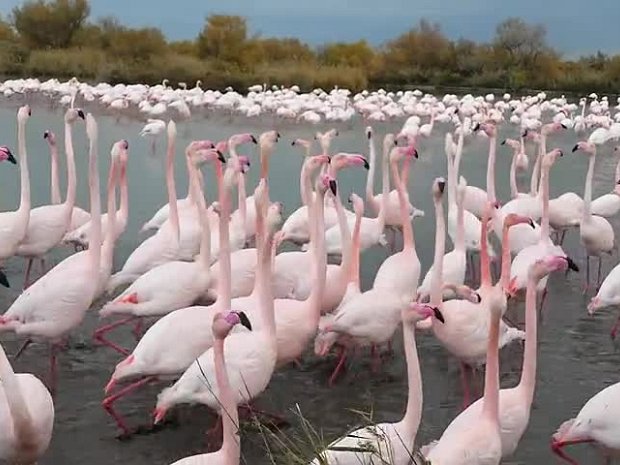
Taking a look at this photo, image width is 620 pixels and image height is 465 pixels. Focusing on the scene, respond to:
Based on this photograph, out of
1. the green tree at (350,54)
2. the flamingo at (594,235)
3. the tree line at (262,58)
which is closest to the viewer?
the flamingo at (594,235)

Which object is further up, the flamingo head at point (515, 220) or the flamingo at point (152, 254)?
the flamingo head at point (515, 220)

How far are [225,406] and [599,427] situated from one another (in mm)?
1881

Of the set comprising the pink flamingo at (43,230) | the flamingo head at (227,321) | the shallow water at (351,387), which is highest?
the flamingo head at (227,321)

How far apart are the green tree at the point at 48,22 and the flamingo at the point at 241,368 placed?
158ft

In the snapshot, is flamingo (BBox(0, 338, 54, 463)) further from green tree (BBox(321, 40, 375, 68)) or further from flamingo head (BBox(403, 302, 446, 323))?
green tree (BBox(321, 40, 375, 68))

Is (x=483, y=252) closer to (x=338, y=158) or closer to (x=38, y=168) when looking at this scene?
(x=338, y=158)

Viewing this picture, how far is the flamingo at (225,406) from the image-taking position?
4.20 metres

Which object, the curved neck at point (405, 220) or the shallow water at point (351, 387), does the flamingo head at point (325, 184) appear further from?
the shallow water at point (351, 387)

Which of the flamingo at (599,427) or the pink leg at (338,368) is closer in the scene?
the flamingo at (599,427)

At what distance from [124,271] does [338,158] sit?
1939 millimetres

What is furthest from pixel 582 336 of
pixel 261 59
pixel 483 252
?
pixel 261 59

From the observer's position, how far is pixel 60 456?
5227 millimetres

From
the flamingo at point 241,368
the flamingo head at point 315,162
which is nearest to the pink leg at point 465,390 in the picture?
the flamingo at point 241,368

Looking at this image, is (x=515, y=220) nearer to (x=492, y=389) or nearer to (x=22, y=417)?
(x=492, y=389)
